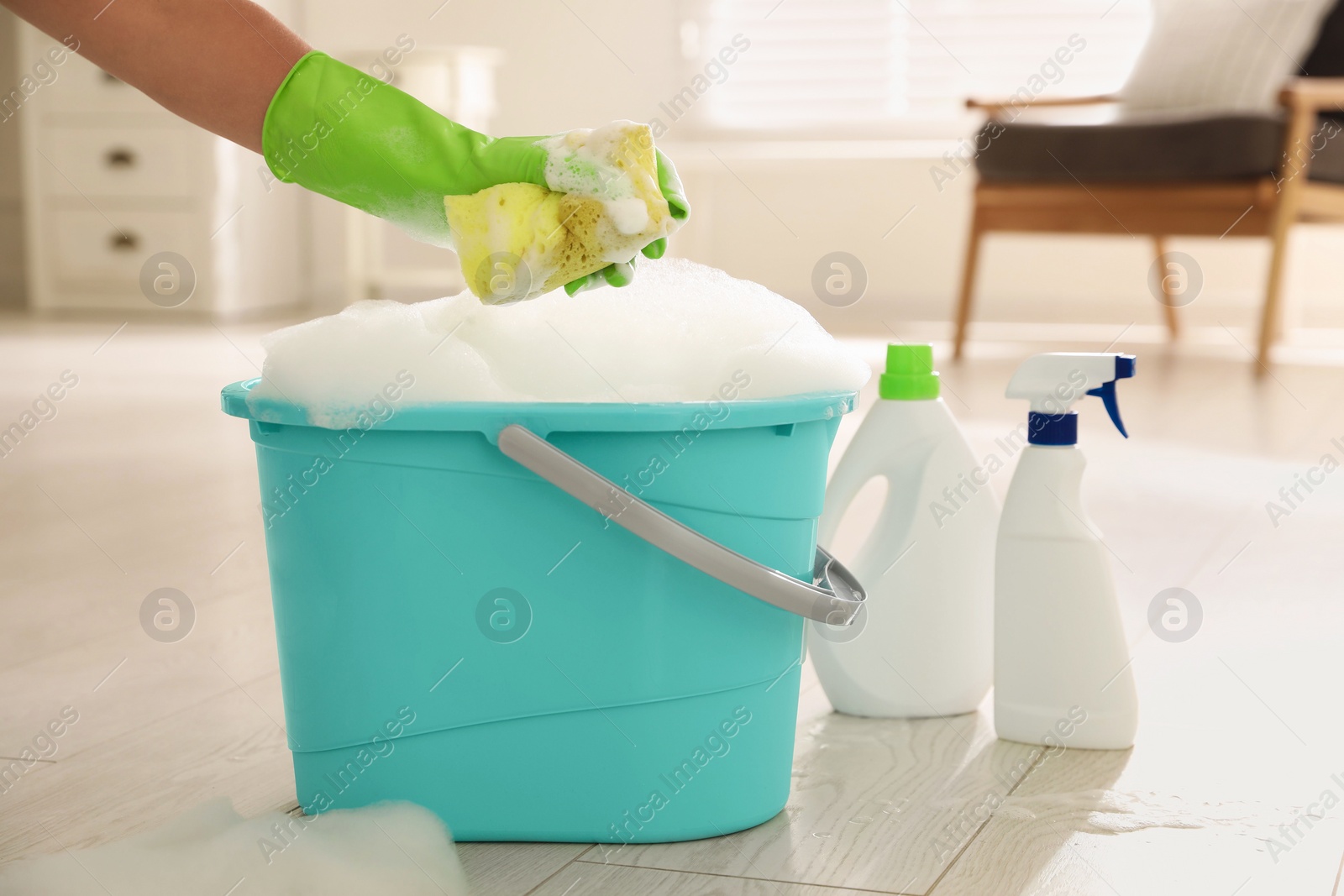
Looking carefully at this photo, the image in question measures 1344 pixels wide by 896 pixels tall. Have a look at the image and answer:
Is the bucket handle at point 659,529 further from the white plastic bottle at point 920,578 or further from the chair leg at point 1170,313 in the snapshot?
the chair leg at point 1170,313

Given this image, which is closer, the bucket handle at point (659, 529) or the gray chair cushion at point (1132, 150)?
the bucket handle at point (659, 529)

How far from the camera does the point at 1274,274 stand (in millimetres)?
2529

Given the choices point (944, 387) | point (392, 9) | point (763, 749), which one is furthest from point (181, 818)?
point (392, 9)

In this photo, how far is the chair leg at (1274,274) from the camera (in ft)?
8.22

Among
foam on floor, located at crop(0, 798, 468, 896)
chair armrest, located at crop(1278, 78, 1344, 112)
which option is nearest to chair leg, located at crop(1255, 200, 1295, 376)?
chair armrest, located at crop(1278, 78, 1344, 112)

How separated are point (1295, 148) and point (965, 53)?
64.0 inches

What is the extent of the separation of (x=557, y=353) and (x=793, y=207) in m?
3.55

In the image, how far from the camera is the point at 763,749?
69 cm

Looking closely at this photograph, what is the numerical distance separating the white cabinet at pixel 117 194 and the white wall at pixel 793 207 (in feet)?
1.72

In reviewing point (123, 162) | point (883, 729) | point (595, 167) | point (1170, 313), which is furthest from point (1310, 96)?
point (123, 162)

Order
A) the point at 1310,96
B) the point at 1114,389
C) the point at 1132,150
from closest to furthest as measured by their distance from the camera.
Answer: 1. the point at 1114,389
2. the point at 1310,96
3. the point at 1132,150

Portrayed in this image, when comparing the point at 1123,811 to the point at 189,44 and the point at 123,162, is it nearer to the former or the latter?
the point at 189,44

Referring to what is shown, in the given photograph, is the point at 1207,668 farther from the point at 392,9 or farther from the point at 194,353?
the point at 392,9

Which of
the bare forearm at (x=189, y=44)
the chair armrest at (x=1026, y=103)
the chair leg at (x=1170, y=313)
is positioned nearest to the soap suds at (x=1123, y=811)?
the bare forearm at (x=189, y=44)
